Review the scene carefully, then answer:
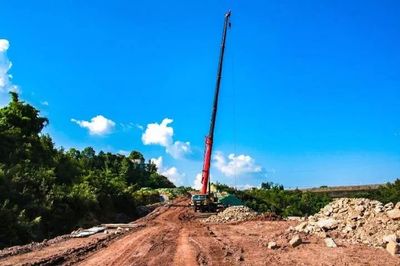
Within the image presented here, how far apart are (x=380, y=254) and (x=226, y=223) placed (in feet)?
51.5

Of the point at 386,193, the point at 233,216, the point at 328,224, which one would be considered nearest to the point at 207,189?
the point at 233,216

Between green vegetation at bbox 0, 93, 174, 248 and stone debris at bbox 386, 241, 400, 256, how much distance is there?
52.4 feet

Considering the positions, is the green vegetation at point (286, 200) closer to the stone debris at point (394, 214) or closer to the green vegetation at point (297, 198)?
the green vegetation at point (297, 198)

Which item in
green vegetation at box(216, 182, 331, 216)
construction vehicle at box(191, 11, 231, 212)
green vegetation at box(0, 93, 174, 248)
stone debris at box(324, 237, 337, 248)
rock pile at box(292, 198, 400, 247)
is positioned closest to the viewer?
stone debris at box(324, 237, 337, 248)

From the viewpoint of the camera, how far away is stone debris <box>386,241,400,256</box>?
49.9ft

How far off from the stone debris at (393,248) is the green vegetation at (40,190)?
52.4 feet

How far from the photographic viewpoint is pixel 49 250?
17.0 m

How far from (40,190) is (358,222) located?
19.9 metres

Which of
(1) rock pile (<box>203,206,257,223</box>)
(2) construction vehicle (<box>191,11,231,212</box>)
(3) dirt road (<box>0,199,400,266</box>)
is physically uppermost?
(2) construction vehicle (<box>191,11,231,212</box>)

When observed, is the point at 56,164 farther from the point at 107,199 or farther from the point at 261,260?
the point at 261,260

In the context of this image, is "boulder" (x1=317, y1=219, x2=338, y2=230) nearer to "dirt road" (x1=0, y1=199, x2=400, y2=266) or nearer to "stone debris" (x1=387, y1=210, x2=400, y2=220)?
"dirt road" (x1=0, y1=199, x2=400, y2=266)

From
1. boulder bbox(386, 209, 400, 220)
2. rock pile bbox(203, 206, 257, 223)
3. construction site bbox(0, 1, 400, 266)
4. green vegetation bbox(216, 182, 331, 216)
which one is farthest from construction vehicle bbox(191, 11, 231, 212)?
green vegetation bbox(216, 182, 331, 216)

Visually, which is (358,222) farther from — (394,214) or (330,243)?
(330,243)

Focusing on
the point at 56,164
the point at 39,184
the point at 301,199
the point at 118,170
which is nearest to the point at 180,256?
the point at 39,184
